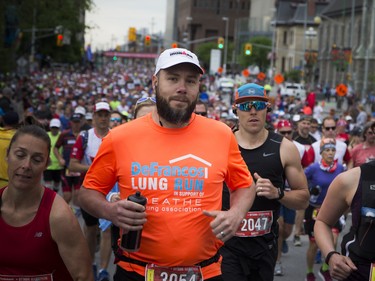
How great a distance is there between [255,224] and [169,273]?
2287 millimetres

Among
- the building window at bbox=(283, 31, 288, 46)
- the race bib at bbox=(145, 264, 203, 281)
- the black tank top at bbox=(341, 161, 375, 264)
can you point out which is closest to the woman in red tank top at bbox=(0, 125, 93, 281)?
the race bib at bbox=(145, 264, 203, 281)

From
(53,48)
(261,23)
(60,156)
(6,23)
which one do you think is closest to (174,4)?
(261,23)

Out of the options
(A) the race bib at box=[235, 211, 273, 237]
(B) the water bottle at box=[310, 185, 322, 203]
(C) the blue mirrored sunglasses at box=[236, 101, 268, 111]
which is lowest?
(B) the water bottle at box=[310, 185, 322, 203]

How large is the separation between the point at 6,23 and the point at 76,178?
23679 millimetres

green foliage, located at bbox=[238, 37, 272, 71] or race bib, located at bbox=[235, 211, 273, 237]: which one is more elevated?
green foliage, located at bbox=[238, 37, 272, 71]

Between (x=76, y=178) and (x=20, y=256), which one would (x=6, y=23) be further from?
(x=20, y=256)

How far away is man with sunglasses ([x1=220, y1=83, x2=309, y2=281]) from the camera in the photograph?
253 inches

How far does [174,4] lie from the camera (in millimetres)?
196000

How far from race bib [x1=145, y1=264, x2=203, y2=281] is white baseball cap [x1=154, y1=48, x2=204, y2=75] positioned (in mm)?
1005

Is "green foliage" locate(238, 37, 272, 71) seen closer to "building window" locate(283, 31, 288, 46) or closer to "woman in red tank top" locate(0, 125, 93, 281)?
"building window" locate(283, 31, 288, 46)

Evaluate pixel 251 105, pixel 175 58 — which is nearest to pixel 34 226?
pixel 175 58

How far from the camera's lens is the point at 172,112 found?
4312mm

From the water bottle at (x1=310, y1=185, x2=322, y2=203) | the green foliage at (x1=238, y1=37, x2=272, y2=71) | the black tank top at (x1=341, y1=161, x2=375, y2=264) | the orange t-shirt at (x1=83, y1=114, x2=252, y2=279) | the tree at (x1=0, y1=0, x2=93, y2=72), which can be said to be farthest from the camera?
the green foliage at (x1=238, y1=37, x2=272, y2=71)

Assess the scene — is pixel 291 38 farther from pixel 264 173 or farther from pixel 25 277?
pixel 25 277
